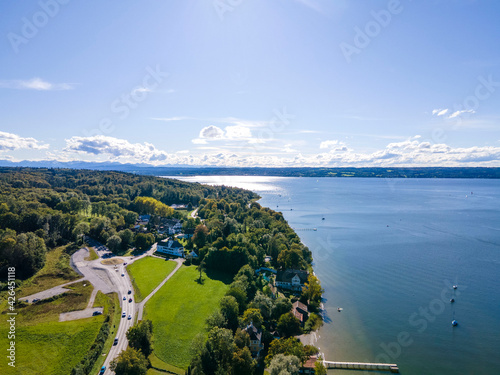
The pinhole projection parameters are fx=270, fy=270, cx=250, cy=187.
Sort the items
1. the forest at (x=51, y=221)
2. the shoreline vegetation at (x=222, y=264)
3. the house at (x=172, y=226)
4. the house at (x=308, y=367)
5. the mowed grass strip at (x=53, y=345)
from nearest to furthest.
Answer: the mowed grass strip at (x=53, y=345), the house at (x=308, y=367), the shoreline vegetation at (x=222, y=264), the forest at (x=51, y=221), the house at (x=172, y=226)

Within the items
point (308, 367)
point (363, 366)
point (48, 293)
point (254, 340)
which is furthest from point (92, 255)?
point (363, 366)

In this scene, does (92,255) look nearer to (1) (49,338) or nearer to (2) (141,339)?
(1) (49,338)

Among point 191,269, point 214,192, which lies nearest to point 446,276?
point 191,269

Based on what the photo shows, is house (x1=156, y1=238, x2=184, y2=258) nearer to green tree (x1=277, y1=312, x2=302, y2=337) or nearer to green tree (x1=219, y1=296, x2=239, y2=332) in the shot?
green tree (x1=219, y1=296, x2=239, y2=332)

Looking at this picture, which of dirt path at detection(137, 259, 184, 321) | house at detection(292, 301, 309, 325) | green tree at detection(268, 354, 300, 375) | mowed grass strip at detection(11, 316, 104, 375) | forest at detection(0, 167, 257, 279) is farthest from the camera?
forest at detection(0, 167, 257, 279)

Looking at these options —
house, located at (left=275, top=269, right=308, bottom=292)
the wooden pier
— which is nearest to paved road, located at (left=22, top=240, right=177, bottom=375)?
house, located at (left=275, top=269, right=308, bottom=292)

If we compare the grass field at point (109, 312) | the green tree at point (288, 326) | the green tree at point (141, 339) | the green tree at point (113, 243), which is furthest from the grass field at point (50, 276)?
the green tree at point (288, 326)

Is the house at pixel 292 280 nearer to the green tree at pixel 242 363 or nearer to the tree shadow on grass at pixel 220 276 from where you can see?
the tree shadow on grass at pixel 220 276
